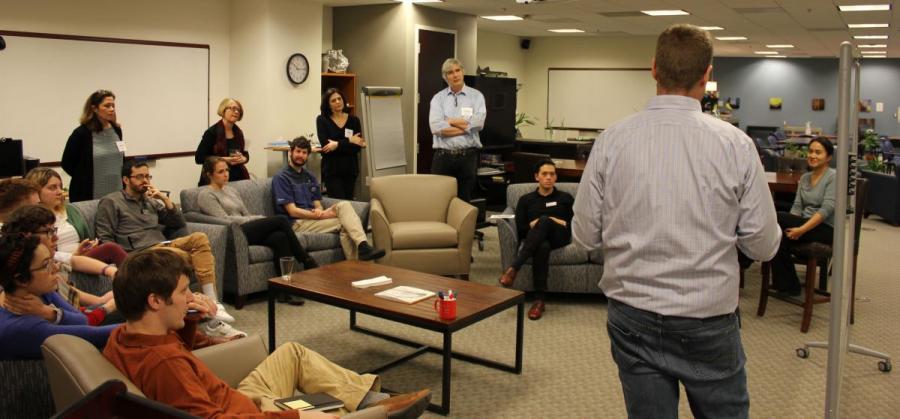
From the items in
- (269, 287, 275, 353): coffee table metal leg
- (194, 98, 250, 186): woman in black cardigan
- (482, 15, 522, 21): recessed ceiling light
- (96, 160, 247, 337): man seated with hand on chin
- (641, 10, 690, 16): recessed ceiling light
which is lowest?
(269, 287, 275, 353): coffee table metal leg

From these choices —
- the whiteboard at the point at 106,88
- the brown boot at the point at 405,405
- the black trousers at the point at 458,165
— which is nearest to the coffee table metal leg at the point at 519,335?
the brown boot at the point at 405,405

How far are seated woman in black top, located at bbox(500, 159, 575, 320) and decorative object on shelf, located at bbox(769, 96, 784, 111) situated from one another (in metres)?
17.3

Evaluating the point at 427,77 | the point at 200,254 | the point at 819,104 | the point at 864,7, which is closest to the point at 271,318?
the point at 200,254

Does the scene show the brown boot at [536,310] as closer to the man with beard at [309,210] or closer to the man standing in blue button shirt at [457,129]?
the man with beard at [309,210]

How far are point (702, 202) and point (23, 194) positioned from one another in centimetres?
350

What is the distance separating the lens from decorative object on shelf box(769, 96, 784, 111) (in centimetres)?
2131

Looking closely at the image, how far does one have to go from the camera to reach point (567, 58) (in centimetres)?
1529

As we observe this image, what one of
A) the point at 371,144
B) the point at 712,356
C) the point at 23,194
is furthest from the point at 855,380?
the point at 371,144

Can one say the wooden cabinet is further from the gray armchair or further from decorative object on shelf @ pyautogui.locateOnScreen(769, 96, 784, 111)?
decorative object on shelf @ pyautogui.locateOnScreen(769, 96, 784, 111)

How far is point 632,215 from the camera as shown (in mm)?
2031

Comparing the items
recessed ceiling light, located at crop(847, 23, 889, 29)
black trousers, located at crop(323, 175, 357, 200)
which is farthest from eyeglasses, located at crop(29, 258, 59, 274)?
recessed ceiling light, located at crop(847, 23, 889, 29)

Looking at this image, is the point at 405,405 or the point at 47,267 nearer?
the point at 47,267

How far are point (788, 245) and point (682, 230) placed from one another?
412 cm

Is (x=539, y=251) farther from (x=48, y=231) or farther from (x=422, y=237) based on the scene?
(x=48, y=231)
